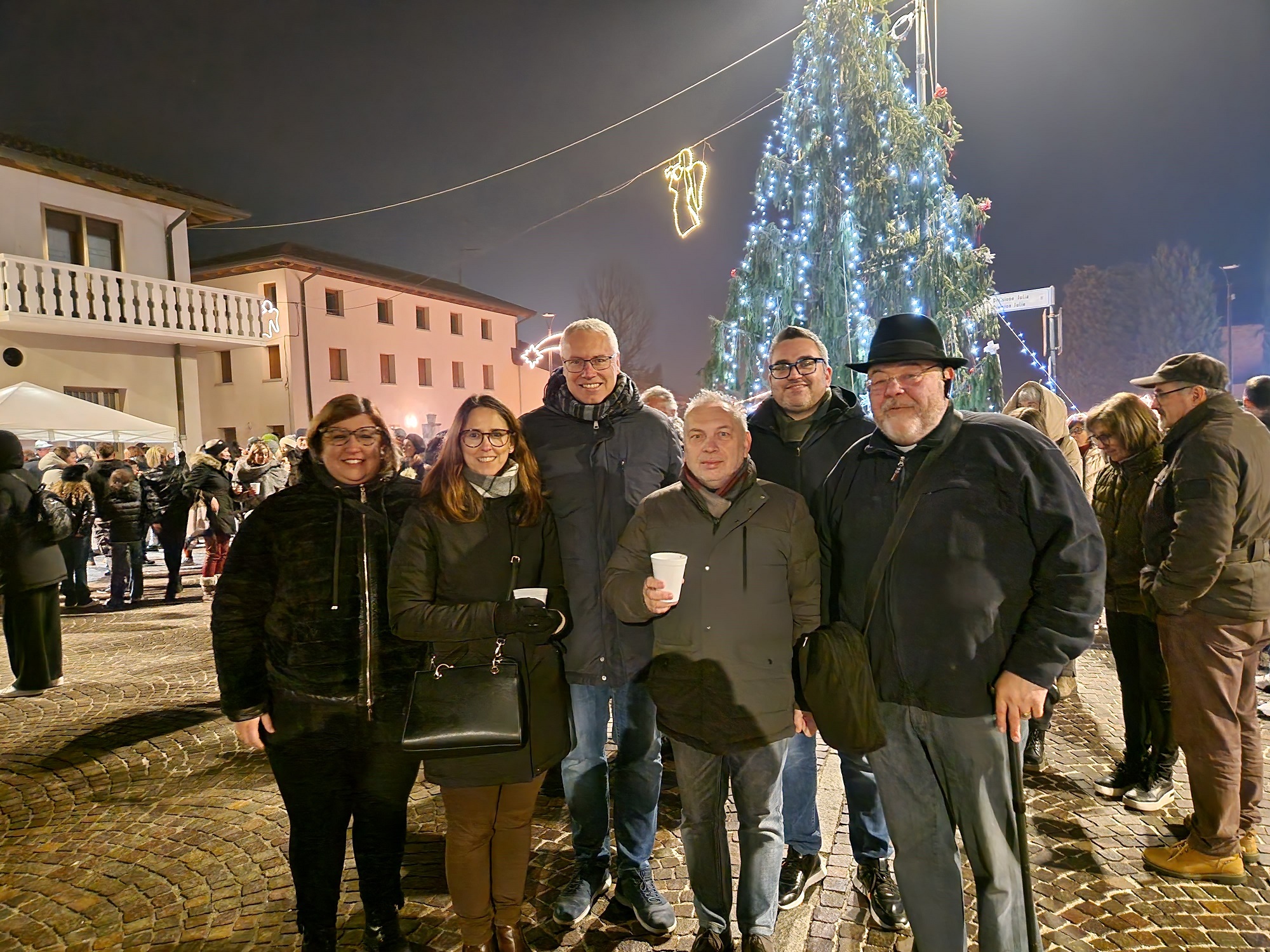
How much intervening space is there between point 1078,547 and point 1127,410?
7.57 ft

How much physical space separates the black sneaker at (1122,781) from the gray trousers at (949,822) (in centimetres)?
224

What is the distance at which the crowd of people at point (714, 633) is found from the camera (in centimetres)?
243

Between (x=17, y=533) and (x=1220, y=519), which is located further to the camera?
(x=17, y=533)

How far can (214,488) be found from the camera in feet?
34.4

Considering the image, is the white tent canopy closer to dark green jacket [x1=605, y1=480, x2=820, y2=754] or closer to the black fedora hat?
dark green jacket [x1=605, y1=480, x2=820, y2=754]

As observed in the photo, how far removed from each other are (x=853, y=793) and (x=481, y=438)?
228cm

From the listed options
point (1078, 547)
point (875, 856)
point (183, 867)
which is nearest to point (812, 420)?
point (1078, 547)

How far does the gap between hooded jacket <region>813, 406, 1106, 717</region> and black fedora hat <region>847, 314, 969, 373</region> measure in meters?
0.23

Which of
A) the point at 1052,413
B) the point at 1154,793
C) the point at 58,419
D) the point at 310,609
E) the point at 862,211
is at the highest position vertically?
the point at 862,211

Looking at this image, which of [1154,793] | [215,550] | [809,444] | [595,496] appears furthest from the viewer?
[215,550]

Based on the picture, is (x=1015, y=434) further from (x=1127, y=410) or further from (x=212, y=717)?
(x=212, y=717)

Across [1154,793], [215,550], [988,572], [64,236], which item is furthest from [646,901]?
[64,236]

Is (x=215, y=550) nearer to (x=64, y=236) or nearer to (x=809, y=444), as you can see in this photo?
(x=809, y=444)

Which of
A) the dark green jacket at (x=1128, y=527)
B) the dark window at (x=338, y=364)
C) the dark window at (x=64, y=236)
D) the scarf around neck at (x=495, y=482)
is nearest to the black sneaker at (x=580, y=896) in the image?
the scarf around neck at (x=495, y=482)
